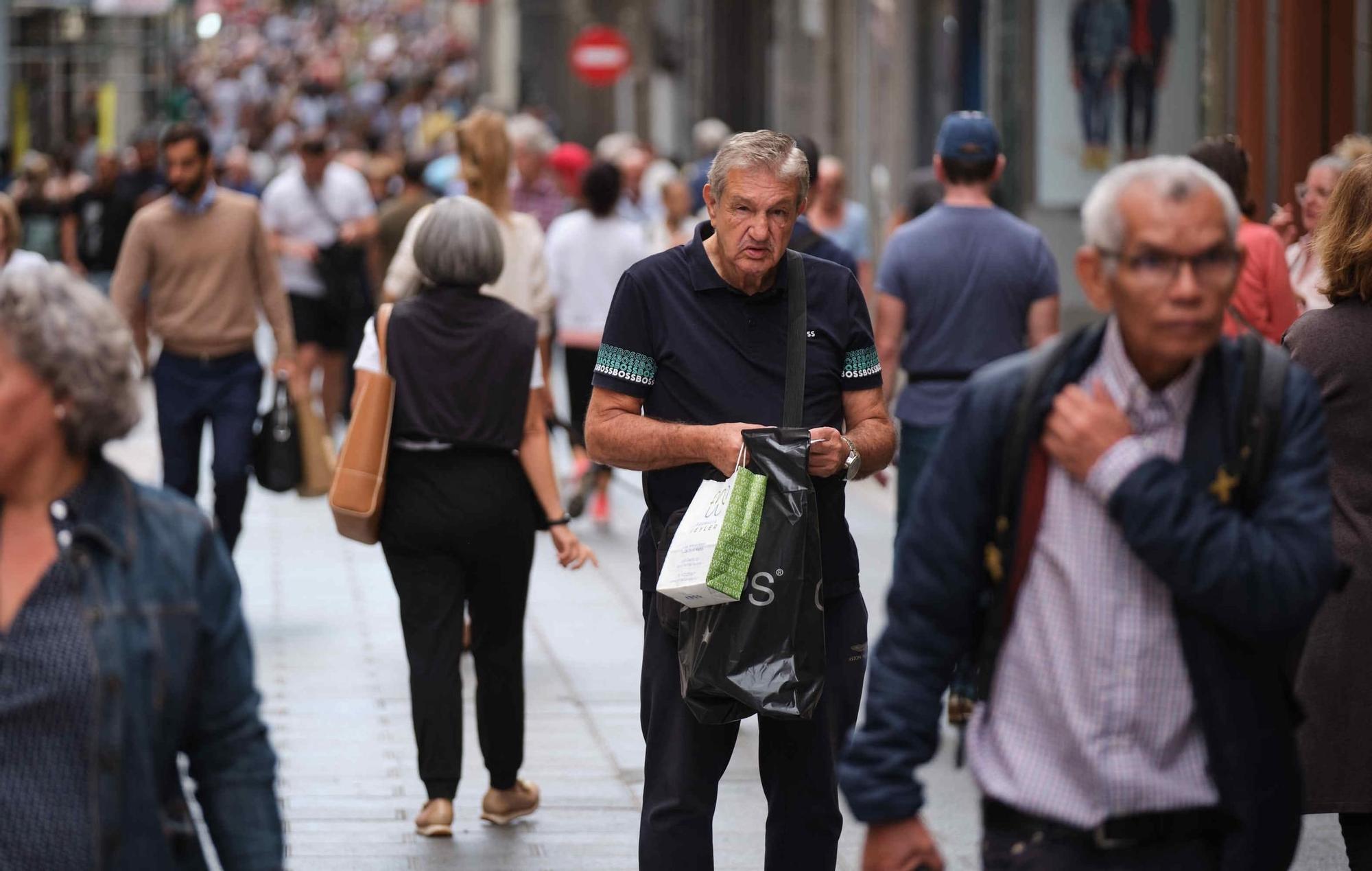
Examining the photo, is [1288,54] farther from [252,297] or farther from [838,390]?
[838,390]

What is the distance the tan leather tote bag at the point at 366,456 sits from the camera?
6.32 m

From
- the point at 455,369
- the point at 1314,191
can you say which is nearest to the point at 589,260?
the point at 1314,191

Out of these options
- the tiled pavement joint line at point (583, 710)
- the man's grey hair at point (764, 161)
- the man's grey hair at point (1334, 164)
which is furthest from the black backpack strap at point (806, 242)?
the man's grey hair at point (764, 161)

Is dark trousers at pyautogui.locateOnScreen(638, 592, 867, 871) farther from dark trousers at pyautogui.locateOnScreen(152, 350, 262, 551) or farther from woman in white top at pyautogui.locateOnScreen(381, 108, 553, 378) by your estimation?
dark trousers at pyautogui.locateOnScreen(152, 350, 262, 551)

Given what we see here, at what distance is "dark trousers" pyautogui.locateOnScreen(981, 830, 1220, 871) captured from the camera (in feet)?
10.5

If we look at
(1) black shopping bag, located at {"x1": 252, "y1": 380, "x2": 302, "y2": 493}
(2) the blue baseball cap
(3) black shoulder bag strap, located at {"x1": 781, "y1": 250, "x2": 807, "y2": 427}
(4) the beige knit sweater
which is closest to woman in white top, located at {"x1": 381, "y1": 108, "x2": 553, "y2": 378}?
(1) black shopping bag, located at {"x1": 252, "y1": 380, "x2": 302, "y2": 493}

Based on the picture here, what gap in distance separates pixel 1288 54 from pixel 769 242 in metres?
6.73

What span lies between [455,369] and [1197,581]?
358cm

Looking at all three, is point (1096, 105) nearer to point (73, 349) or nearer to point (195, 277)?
point (195, 277)

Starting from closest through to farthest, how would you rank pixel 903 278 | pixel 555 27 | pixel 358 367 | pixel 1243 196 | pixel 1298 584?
pixel 1298 584 < pixel 358 367 < pixel 1243 196 < pixel 903 278 < pixel 555 27

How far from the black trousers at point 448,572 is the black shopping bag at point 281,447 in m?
2.86

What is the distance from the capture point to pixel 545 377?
797 centimetres

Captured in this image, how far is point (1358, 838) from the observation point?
487cm

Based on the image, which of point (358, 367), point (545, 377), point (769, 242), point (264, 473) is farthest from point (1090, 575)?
point (264, 473)
